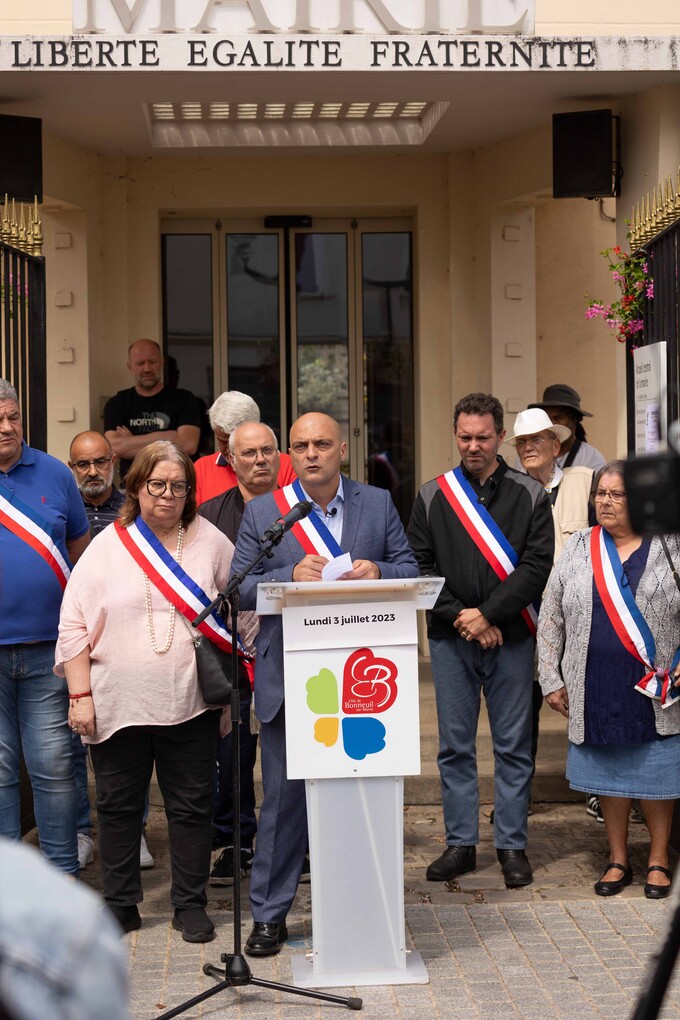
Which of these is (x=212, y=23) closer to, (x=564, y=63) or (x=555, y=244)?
(x=564, y=63)

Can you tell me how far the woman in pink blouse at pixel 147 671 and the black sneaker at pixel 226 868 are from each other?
0.67 meters

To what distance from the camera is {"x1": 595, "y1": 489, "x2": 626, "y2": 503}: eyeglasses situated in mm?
5592

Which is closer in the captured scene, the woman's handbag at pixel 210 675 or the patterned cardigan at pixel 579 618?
the woman's handbag at pixel 210 675

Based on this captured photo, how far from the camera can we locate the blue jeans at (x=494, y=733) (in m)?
5.95

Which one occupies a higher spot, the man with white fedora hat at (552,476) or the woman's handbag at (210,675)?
the man with white fedora hat at (552,476)

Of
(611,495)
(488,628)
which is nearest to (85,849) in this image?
(488,628)

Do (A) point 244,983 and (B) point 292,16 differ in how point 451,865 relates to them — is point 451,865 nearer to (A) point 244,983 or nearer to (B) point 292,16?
(A) point 244,983

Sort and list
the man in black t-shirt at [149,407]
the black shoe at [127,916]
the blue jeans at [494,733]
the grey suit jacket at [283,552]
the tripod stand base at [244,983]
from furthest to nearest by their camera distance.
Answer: the man in black t-shirt at [149,407]
the blue jeans at [494,733]
the black shoe at [127,916]
the grey suit jacket at [283,552]
the tripod stand base at [244,983]

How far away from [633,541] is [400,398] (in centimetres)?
467

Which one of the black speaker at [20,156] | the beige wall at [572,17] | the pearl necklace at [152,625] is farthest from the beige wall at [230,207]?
the pearl necklace at [152,625]

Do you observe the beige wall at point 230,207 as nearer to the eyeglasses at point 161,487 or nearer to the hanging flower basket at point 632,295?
the hanging flower basket at point 632,295

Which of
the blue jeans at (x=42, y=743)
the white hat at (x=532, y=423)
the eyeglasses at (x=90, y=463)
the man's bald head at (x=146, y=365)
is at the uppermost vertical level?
the man's bald head at (x=146, y=365)

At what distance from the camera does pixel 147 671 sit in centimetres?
505

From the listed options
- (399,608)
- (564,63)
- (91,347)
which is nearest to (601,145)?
(564,63)
